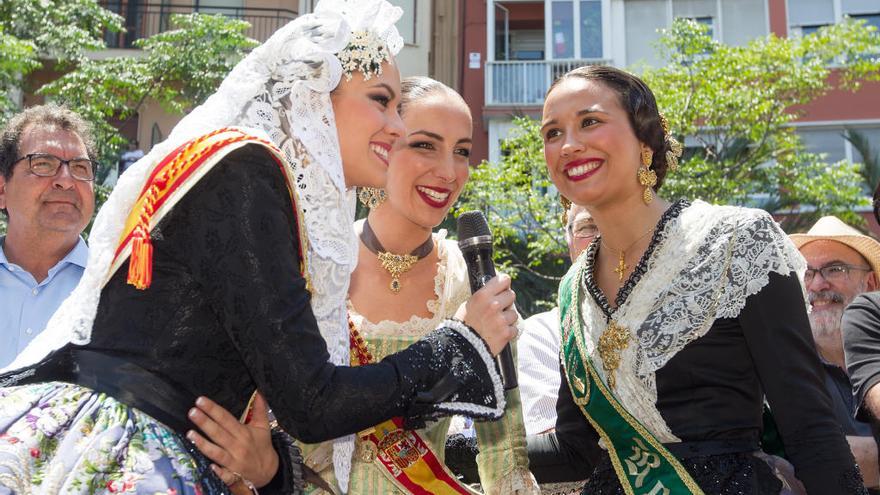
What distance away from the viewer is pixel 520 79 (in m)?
19.0

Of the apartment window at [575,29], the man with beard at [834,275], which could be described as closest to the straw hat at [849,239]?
the man with beard at [834,275]

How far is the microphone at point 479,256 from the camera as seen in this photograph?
233cm

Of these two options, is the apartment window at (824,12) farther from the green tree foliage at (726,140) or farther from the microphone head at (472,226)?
the microphone head at (472,226)

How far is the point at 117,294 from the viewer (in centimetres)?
186

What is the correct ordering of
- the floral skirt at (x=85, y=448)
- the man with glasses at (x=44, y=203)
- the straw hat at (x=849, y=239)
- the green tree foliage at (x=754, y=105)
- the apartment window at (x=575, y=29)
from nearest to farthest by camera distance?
the floral skirt at (x=85, y=448)
the man with glasses at (x=44, y=203)
the straw hat at (x=849, y=239)
the green tree foliage at (x=754, y=105)
the apartment window at (x=575, y=29)

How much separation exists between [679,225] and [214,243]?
149 cm

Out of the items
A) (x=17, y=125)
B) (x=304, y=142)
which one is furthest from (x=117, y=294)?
(x=17, y=125)

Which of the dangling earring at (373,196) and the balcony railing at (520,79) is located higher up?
the balcony railing at (520,79)

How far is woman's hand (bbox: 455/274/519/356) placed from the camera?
81.7 inches

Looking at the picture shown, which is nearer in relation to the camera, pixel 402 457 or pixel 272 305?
pixel 272 305

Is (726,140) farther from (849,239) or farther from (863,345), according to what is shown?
(863,345)

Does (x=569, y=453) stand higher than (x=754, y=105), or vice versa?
(x=754, y=105)

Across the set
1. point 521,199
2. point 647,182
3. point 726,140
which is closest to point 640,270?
point 647,182

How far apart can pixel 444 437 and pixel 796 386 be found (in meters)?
1.20
